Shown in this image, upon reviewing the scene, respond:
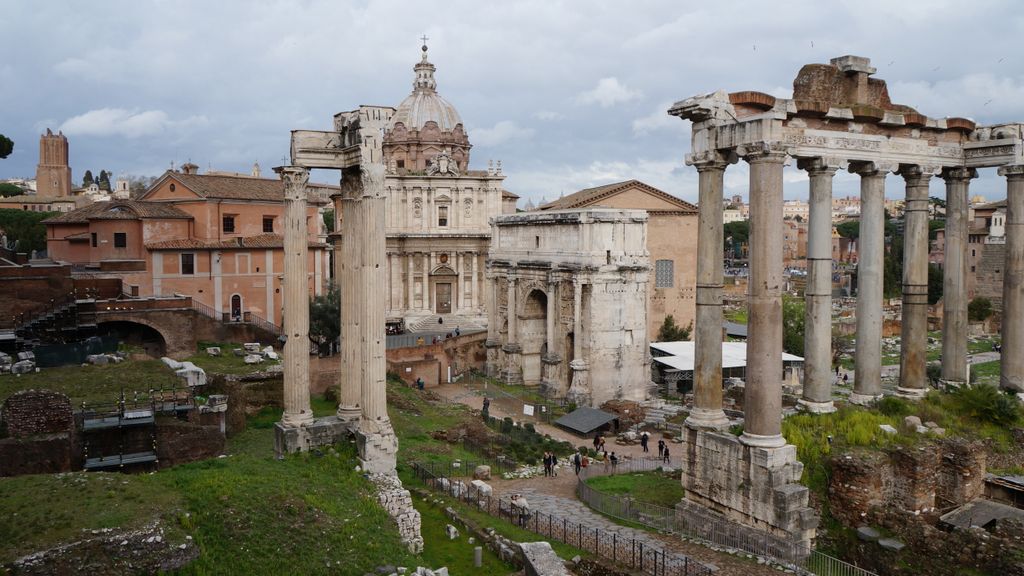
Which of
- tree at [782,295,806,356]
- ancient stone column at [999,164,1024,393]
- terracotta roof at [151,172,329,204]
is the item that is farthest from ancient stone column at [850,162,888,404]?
terracotta roof at [151,172,329,204]

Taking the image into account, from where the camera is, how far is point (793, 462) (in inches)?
528

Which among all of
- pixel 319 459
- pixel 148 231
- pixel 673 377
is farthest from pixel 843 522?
pixel 148 231

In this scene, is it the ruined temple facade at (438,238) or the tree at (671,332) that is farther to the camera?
the tree at (671,332)

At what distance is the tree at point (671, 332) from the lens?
46.6 metres

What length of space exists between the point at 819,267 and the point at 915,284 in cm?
307

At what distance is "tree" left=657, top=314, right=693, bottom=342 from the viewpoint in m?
46.6

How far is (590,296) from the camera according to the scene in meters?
32.7

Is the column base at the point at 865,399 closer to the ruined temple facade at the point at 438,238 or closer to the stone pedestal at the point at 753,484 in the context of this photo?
the stone pedestal at the point at 753,484

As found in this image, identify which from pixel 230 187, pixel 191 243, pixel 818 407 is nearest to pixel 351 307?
pixel 818 407

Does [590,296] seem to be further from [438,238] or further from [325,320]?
[438,238]

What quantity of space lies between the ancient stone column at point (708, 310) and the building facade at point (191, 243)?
22762 millimetres

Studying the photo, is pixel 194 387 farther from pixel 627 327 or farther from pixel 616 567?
pixel 627 327

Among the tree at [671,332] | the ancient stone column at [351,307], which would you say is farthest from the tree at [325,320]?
the tree at [671,332]

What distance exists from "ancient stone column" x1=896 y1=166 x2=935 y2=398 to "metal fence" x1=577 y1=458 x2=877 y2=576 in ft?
18.3
